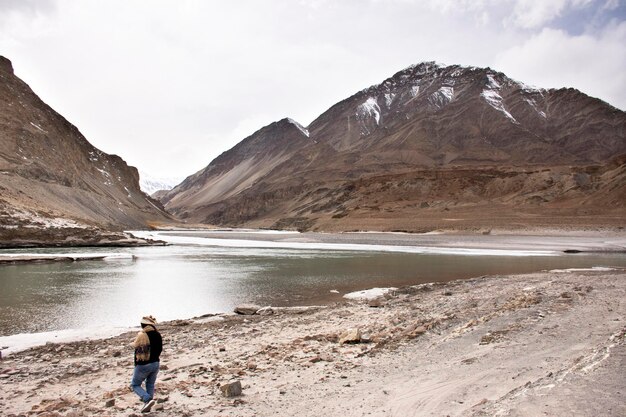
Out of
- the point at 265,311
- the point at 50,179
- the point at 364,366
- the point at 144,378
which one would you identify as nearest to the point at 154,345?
the point at 144,378

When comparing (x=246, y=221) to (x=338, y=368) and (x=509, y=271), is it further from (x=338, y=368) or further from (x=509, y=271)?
(x=338, y=368)

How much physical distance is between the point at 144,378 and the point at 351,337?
520cm

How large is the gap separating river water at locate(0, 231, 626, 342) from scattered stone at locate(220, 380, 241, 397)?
822 cm

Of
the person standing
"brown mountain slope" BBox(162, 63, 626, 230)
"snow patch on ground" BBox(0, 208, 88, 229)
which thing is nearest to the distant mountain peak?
"snow patch on ground" BBox(0, 208, 88, 229)

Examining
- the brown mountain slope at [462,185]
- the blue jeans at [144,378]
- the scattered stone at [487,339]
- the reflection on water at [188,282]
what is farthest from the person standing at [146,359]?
the brown mountain slope at [462,185]

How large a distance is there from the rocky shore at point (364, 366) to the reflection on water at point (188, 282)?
13.3ft

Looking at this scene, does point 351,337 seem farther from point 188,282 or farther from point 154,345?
point 188,282

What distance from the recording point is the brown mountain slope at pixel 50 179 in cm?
5478

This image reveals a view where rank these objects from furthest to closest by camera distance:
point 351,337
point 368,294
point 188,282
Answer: point 188,282 → point 368,294 → point 351,337

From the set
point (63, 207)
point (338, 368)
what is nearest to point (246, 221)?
point (63, 207)

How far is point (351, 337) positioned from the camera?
451 inches

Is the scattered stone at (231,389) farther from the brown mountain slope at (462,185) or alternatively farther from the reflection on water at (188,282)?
the brown mountain slope at (462,185)

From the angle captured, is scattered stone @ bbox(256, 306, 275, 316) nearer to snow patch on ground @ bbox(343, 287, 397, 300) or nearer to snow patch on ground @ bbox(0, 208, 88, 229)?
snow patch on ground @ bbox(343, 287, 397, 300)

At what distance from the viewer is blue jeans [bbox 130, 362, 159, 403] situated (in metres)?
7.61
